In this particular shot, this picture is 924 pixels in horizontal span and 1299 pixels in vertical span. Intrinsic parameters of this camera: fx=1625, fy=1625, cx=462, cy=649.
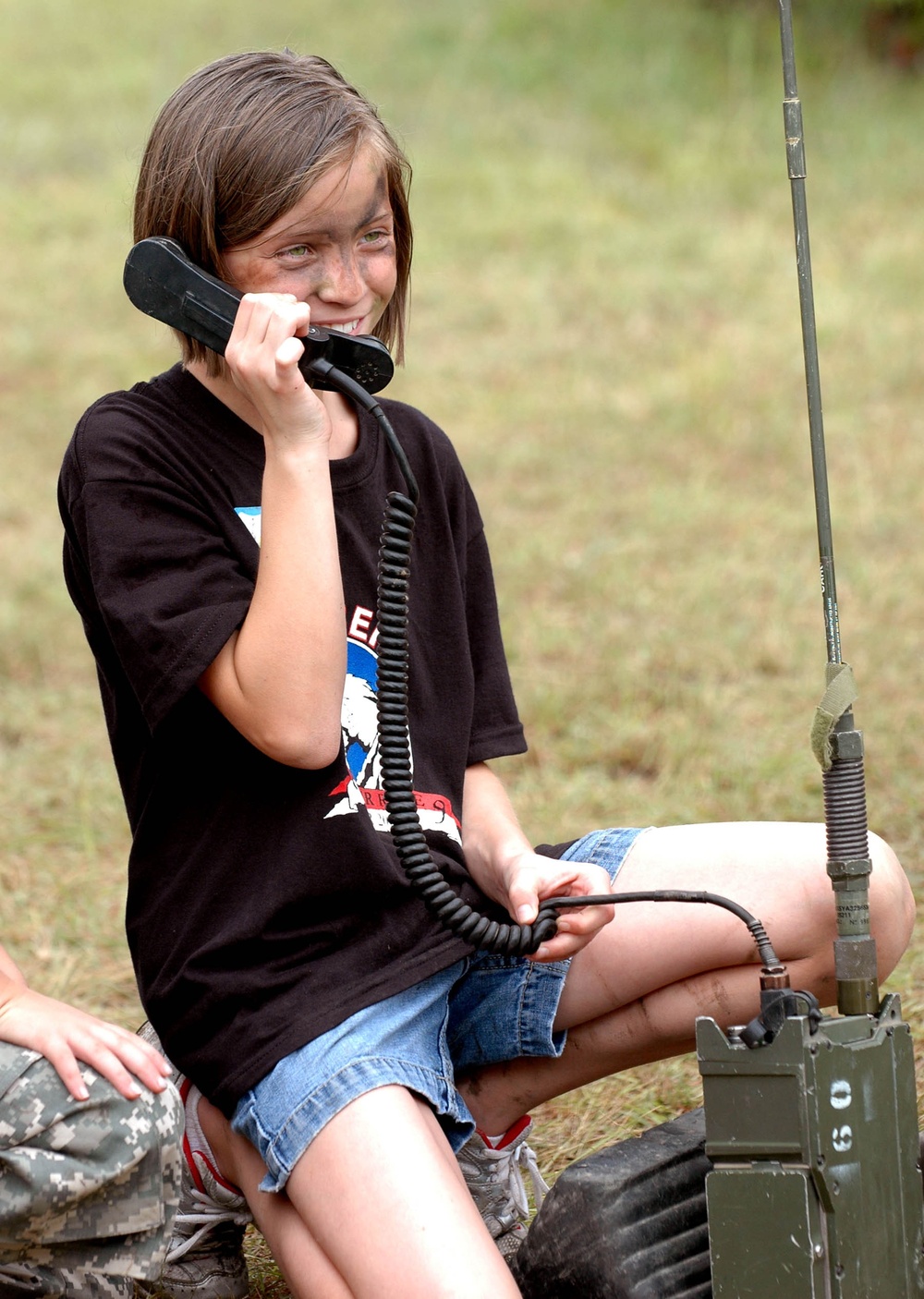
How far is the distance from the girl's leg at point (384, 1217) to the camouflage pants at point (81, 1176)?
0.16 m

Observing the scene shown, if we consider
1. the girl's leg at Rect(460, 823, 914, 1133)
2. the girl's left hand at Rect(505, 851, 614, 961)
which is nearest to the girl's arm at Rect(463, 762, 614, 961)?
the girl's left hand at Rect(505, 851, 614, 961)

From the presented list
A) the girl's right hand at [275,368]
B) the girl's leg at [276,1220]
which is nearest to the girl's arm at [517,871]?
the girl's leg at [276,1220]

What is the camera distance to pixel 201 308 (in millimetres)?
2043

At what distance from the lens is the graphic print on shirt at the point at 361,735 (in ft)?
6.98

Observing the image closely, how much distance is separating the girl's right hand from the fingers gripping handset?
4 centimetres

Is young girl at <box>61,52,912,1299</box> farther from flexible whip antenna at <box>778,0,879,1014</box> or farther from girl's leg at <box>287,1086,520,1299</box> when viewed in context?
flexible whip antenna at <box>778,0,879,1014</box>

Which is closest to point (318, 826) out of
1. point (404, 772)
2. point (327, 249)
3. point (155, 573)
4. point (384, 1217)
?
point (404, 772)

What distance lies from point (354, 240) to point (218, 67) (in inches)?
12.5

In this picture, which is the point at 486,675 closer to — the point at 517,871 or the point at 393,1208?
the point at 517,871

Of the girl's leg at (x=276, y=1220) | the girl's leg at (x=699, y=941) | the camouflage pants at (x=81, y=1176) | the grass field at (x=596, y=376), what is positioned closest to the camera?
the camouflage pants at (x=81, y=1176)

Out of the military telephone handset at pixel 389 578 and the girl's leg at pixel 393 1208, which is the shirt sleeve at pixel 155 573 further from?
the girl's leg at pixel 393 1208

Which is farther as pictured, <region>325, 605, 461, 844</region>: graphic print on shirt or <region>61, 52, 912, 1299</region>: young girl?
<region>325, 605, 461, 844</region>: graphic print on shirt

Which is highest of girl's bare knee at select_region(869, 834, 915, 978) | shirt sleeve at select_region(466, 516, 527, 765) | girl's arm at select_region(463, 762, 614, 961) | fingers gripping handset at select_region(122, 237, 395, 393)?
fingers gripping handset at select_region(122, 237, 395, 393)

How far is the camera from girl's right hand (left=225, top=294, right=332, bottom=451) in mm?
1956
